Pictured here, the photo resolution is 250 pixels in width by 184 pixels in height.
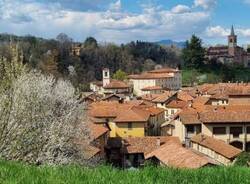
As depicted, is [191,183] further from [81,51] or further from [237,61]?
[237,61]

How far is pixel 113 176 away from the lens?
5.94 meters

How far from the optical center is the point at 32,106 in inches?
471

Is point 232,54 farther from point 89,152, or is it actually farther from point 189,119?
point 89,152

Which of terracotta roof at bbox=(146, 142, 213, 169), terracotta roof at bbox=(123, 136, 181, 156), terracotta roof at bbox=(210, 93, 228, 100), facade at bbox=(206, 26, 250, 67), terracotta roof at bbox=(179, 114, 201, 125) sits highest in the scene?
facade at bbox=(206, 26, 250, 67)

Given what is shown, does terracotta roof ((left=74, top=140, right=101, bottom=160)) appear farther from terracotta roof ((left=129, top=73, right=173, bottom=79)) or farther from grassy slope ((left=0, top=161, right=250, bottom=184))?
terracotta roof ((left=129, top=73, right=173, bottom=79))

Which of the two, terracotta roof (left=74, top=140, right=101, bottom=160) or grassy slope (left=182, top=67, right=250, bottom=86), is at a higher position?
terracotta roof (left=74, top=140, right=101, bottom=160)

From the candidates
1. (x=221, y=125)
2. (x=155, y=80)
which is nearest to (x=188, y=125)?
(x=221, y=125)

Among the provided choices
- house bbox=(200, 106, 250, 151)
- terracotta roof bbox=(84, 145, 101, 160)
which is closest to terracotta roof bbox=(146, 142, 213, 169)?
terracotta roof bbox=(84, 145, 101, 160)

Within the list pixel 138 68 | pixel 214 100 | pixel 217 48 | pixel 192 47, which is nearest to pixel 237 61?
pixel 217 48

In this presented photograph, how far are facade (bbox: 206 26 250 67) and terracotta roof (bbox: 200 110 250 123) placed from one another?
4469 inches

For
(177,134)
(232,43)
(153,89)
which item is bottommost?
(153,89)

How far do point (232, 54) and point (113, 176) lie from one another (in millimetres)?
157218

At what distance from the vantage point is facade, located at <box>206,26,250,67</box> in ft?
508

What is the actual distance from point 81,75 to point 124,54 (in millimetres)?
24791
